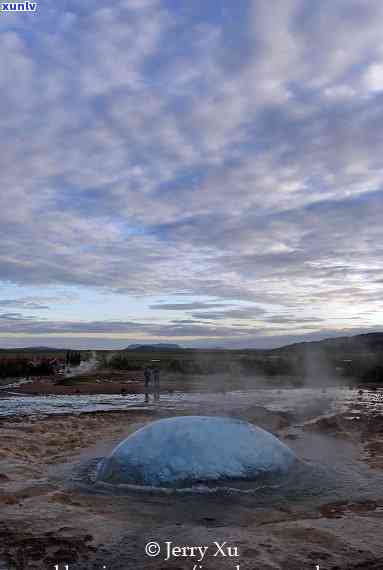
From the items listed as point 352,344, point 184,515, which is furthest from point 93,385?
point 352,344

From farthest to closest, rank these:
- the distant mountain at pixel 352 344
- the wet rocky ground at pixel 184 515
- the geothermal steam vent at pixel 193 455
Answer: the distant mountain at pixel 352 344, the geothermal steam vent at pixel 193 455, the wet rocky ground at pixel 184 515

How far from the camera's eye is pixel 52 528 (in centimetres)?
613

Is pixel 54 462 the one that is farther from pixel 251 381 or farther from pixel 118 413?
pixel 251 381

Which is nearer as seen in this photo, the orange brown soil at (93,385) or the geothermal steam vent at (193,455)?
the geothermal steam vent at (193,455)

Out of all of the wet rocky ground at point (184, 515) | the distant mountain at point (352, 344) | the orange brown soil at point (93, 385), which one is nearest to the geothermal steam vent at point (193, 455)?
the wet rocky ground at point (184, 515)

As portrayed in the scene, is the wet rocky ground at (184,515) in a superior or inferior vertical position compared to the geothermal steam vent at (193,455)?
inferior

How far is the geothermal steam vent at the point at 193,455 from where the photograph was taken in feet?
25.6

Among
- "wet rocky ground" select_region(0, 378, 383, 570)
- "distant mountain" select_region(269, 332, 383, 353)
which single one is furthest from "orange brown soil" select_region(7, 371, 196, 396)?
"distant mountain" select_region(269, 332, 383, 353)

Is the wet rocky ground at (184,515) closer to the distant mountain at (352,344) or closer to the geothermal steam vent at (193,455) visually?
the geothermal steam vent at (193,455)

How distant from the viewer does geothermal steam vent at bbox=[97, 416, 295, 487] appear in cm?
779

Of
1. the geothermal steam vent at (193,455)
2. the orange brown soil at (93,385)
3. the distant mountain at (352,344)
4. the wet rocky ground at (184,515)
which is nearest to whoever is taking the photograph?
the wet rocky ground at (184,515)

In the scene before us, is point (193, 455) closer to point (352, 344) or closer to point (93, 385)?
point (93, 385)

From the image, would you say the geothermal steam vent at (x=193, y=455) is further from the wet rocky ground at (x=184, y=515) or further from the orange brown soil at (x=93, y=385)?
the orange brown soil at (x=93, y=385)

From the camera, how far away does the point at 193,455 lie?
25.8ft
